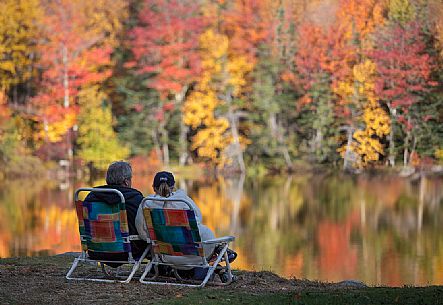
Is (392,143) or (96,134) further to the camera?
(96,134)

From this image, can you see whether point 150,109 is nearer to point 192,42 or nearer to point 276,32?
point 192,42

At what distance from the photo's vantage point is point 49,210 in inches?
589

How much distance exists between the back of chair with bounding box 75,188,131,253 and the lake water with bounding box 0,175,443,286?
347 centimetres

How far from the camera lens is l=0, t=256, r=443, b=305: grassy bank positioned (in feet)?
16.3

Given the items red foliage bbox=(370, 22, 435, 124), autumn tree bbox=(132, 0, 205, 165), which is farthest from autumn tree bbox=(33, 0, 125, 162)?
→ red foliage bbox=(370, 22, 435, 124)

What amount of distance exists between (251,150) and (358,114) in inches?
124

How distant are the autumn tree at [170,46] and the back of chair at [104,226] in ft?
55.5

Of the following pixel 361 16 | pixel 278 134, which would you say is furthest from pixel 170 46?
pixel 361 16

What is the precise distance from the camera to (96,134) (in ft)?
75.3

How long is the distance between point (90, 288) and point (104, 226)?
0.37 m

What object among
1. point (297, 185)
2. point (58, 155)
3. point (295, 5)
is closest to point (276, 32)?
point (295, 5)

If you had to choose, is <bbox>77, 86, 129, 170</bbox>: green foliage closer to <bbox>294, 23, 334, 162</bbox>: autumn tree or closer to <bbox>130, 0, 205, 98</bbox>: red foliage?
<bbox>130, 0, 205, 98</bbox>: red foliage

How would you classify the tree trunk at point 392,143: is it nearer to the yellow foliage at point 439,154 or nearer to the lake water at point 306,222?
the lake water at point 306,222

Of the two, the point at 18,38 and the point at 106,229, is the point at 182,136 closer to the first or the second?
the point at 18,38
